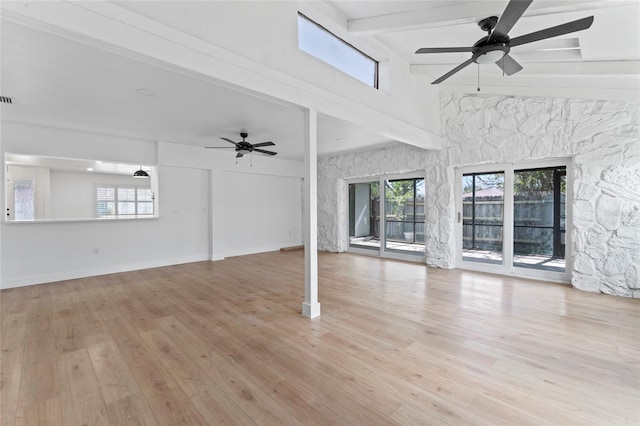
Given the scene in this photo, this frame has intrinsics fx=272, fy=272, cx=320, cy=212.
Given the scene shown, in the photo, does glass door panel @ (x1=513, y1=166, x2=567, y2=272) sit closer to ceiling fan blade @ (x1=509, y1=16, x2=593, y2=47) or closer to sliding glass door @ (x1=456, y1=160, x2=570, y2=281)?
sliding glass door @ (x1=456, y1=160, x2=570, y2=281)

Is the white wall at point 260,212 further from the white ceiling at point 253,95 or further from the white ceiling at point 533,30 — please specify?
the white ceiling at point 533,30

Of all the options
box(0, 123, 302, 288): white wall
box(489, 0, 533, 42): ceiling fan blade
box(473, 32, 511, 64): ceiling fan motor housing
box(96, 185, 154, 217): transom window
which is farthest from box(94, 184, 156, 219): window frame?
box(489, 0, 533, 42): ceiling fan blade

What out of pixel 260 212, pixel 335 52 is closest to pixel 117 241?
pixel 260 212

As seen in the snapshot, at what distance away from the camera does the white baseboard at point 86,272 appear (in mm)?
4461

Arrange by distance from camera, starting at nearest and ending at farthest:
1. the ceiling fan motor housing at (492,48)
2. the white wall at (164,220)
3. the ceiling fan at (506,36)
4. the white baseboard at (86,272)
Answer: the ceiling fan at (506,36) → the ceiling fan motor housing at (492,48) → the white baseboard at (86,272) → the white wall at (164,220)

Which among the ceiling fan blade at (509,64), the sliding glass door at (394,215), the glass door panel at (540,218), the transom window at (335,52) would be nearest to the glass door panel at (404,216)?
the sliding glass door at (394,215)

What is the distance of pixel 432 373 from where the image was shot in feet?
6.86

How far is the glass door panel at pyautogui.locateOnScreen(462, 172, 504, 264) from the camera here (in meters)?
5.07

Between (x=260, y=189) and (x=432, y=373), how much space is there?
6654 mm

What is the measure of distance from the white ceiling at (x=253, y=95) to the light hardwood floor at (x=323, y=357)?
2.48m

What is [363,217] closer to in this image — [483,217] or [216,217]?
[483,217]

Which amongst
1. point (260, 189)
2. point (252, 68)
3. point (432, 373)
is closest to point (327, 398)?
point (432, 373)

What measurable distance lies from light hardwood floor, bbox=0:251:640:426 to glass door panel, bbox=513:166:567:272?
656 millimetres

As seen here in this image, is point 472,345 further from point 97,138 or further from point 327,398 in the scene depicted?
point 97,138
